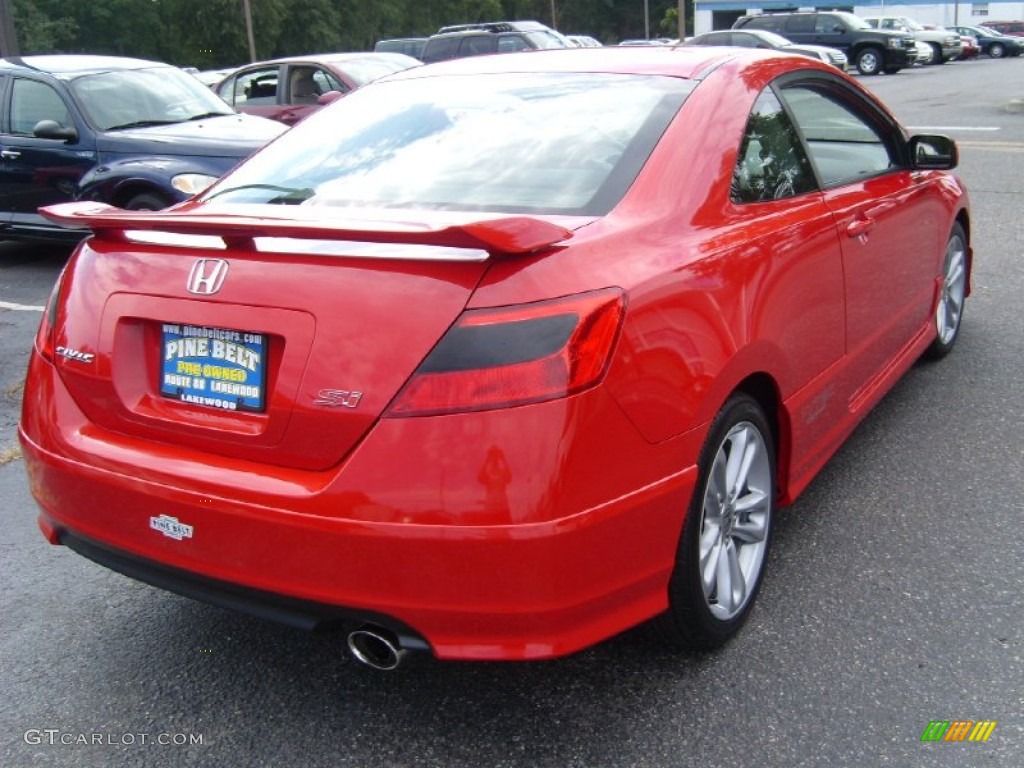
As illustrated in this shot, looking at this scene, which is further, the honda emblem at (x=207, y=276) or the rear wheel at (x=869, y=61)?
the rear wheel at (x=869, y=61)

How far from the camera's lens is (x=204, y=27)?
63.4 metres

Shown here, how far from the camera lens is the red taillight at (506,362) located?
2217 mm

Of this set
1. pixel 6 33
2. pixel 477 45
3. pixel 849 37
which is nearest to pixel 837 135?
pixel 6 33

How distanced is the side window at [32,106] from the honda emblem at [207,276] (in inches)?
283

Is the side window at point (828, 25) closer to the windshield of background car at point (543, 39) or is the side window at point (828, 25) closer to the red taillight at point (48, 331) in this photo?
the windshield of background car at point (543, 39)

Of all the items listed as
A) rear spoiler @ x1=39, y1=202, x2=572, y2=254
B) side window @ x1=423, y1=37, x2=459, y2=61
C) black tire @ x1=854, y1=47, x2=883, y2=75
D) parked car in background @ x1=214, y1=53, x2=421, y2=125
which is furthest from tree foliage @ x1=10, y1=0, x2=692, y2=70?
rear spoiler @ x1=39, y1=202, x2=572, y2=254

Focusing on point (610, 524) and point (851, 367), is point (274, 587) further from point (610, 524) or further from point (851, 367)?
point (851, 367)

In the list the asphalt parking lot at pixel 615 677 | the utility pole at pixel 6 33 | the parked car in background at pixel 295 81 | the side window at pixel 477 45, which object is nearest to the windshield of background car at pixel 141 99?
the parked car in background at pixel 295 81

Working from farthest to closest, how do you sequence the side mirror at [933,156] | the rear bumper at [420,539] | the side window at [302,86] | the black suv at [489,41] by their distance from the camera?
the black suv at [489,41], the side window at [302,86], the side mirror at [933,156], the rear bumper at [420,539]

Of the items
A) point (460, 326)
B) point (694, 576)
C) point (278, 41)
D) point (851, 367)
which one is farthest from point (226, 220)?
point (278, 41)

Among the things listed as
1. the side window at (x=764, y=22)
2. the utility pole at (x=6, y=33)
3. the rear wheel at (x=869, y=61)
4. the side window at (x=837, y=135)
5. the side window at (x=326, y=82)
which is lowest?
the rear wheel at (x=869, y=61)

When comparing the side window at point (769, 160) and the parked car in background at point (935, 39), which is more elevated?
the side window at point (769, 160)

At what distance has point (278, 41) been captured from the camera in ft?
220
